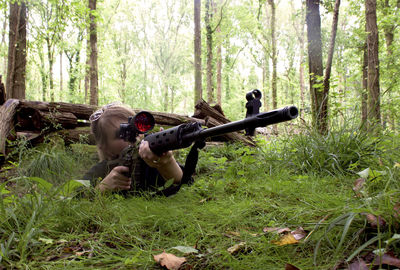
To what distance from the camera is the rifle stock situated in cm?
147

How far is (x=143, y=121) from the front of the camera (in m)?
2.17

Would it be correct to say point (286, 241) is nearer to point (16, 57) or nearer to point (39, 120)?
point (39, 120)

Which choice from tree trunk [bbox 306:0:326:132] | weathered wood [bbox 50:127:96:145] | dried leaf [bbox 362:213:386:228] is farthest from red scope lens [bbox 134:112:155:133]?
tree trunk [bbox 306:0:326:132]

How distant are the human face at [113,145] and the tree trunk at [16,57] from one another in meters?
7.23

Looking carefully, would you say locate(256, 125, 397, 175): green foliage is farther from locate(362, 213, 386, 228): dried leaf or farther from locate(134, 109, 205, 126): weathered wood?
locate(134, 109, 205, 126): weathered wood

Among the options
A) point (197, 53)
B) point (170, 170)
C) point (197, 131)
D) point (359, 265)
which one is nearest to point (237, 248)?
point (359, 265)

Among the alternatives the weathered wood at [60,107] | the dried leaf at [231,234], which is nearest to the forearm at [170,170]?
the dried leaf at [231,234]

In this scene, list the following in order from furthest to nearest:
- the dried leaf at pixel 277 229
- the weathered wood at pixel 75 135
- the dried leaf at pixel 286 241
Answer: the weathered wood at pixel 75 135
the dried leaf at pixel 277 229
the dried leaf at pixel 286 241

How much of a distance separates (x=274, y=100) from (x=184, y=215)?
46.9 ft

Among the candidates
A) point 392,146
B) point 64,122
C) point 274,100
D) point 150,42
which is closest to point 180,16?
point 150,42

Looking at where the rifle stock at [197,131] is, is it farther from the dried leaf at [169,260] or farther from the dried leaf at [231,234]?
the dried leaf at [169,260]

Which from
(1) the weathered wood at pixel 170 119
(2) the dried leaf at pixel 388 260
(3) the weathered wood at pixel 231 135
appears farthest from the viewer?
(1) the weathered wood at pixel 170 119

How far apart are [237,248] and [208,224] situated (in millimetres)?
416

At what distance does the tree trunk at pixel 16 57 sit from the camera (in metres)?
8.04
